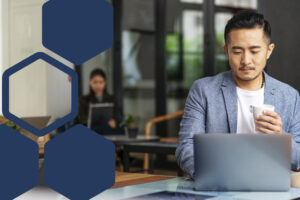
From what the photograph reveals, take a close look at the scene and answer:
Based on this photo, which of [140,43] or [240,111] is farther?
[140,43]

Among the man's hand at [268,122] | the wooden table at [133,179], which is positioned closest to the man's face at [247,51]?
the man's hand at [268,122]

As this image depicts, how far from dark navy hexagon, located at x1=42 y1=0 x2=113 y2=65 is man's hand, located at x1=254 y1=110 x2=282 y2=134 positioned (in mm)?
824

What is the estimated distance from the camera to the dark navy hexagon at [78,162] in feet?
2.65

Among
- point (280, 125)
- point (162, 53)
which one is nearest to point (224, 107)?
point (280, 125)

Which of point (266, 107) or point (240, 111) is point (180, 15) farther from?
point (266, 107)

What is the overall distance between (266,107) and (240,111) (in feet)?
1.65

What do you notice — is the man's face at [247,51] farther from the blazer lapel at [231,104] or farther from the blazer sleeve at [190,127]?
the blazer sleeve at [190,127]

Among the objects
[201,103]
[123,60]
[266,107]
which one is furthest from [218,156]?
[123,60]

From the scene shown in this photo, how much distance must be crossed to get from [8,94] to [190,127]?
1.14m

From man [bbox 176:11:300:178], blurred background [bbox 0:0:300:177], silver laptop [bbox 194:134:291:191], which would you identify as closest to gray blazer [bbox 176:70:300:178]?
man [bbox 176:11:300:178]

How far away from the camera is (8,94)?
84cm

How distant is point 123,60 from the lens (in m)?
6.70

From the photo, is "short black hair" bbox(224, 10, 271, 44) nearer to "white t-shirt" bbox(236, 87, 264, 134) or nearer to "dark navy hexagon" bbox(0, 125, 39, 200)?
"white t-shirt" bbox(236, 87, 264, 134)

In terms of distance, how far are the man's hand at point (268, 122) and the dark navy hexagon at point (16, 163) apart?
86 cm
